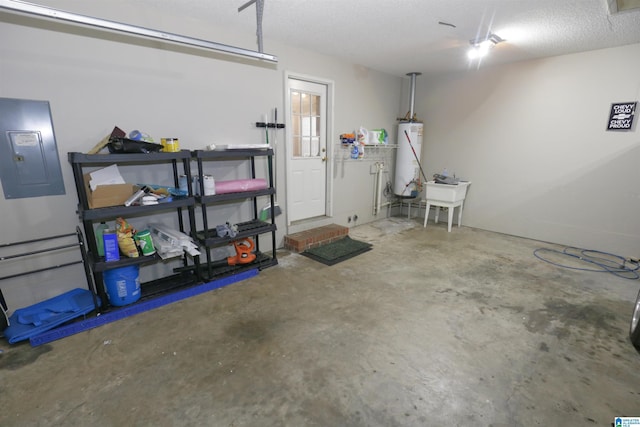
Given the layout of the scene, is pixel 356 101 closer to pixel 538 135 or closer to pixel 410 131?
pixel 410 131

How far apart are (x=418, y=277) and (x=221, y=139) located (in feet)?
8.72

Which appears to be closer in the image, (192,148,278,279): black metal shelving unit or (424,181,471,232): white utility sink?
(192,148,278,279): black metal shelving unit

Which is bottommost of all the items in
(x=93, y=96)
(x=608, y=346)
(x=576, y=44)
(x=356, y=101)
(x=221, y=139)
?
(x=608, y=346)

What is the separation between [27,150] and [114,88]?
82 centimetres

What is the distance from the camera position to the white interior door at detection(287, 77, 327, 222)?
13.2 ft

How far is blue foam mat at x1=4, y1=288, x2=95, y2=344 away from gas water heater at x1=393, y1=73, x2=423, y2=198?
15.5 ft

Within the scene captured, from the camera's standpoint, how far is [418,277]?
325 cm

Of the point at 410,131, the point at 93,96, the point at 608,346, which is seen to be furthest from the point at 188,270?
the point at 410,131

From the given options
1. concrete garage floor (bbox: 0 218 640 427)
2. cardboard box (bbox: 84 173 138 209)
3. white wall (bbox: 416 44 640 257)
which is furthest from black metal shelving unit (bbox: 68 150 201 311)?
white wall (bbox: 416 44 640 257)

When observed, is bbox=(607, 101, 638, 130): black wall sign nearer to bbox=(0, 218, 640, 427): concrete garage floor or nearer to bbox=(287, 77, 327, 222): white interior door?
bbox=(0, 218, 640, 427): concrete garage floor

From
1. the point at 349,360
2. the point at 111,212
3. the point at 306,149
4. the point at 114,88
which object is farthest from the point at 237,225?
the point at 349,360

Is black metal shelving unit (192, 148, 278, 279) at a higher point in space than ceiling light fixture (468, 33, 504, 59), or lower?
lower

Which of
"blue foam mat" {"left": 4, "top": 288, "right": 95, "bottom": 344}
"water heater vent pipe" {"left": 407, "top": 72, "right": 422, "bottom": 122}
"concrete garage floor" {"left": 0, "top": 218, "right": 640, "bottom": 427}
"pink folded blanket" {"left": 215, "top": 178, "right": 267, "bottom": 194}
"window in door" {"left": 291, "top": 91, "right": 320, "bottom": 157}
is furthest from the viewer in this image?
"water heater vent pipe" {"left": 407, "top": 72, "right": 422, "bottom": 122}

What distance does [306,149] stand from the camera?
14.1ft
